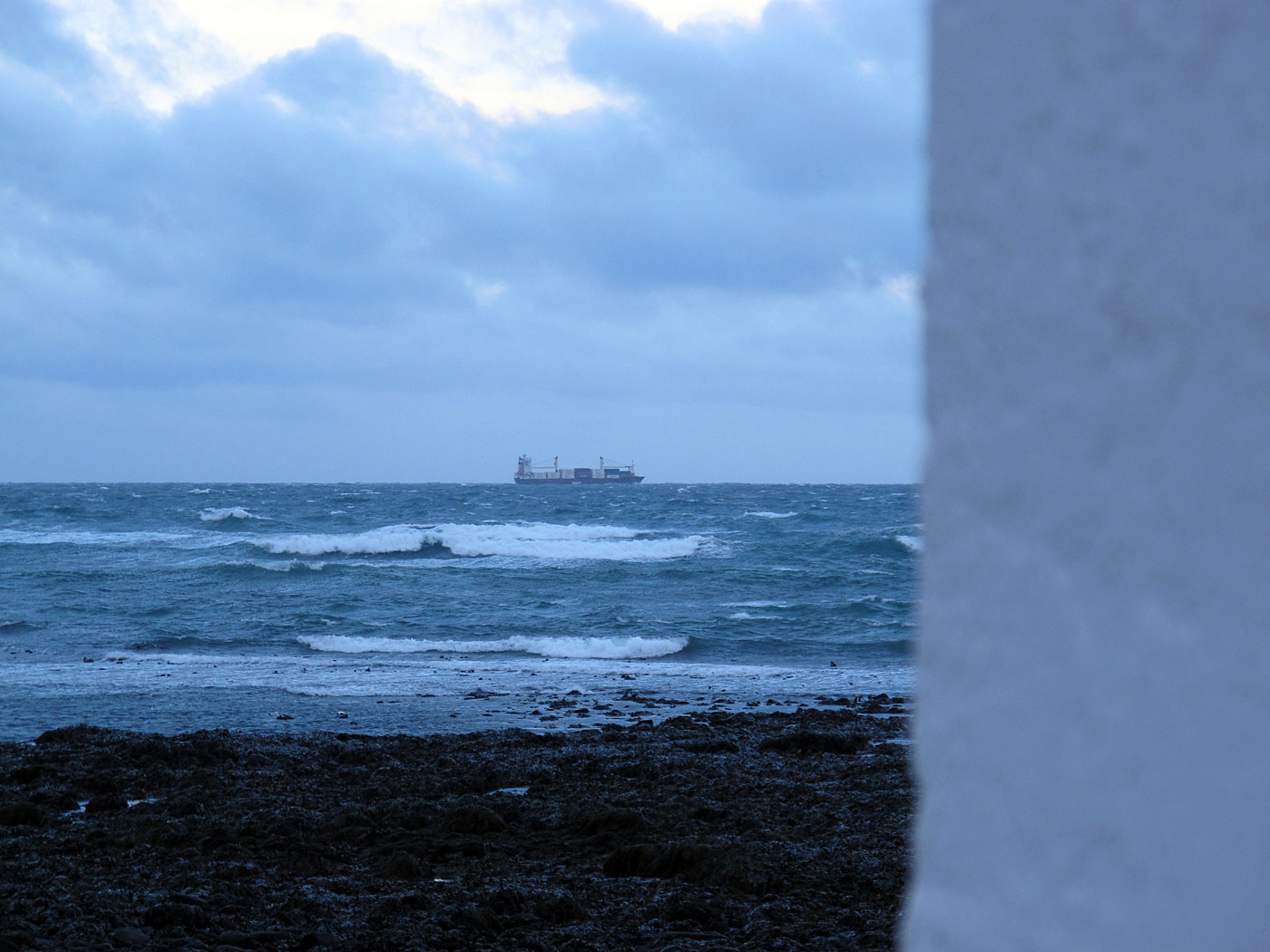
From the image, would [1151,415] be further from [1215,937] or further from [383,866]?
[383,866]

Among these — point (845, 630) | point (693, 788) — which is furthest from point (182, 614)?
point (693, 788)

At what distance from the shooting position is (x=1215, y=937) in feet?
1.86

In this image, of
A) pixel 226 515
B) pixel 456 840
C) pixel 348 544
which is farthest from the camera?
pixel 226 515

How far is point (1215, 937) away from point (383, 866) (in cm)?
646

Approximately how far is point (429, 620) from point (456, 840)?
45.7ft

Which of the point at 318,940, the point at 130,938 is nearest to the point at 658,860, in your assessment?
the point at 318,940

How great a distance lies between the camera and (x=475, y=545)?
110 ft

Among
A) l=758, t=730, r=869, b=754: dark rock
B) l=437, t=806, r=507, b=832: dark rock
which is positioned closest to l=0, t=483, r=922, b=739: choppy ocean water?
l=758, t=730, r=869, b=754: dark rock

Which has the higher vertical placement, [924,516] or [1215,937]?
[924,516]

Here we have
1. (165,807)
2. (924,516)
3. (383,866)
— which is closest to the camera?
(924,516)

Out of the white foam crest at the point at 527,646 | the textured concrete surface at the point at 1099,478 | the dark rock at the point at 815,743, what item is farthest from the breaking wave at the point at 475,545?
the textured concrete surface at the point at 1099,478

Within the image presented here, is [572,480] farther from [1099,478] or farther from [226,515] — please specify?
[1099,478]

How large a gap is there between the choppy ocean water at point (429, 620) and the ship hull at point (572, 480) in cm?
5648

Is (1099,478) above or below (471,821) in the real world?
above
